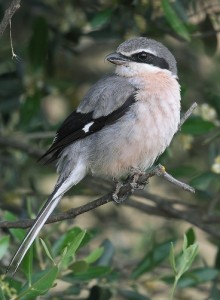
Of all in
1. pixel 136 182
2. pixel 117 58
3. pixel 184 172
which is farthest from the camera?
pixel 184 172

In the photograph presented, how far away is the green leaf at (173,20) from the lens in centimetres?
429

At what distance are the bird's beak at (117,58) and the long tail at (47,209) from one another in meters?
0.63

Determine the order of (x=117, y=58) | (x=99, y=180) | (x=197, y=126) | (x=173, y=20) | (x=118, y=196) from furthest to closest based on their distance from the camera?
(x=99, y=180)
(x=197, y=126)
(x=117, y=58)
(x=173, y=20)
(x=118, y=196)

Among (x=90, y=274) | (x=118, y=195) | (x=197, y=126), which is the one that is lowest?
(x=90, y=274)

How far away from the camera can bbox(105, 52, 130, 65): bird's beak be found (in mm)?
4448

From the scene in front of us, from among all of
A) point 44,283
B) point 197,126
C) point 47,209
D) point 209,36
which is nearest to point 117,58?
point 197,126

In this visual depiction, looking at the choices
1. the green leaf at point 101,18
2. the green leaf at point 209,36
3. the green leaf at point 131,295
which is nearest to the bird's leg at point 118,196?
the green leaf at point 131,295

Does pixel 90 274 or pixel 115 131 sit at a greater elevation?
pixel 115 131

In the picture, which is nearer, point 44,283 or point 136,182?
point 44,283

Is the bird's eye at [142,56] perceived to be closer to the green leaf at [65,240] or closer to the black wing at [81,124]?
the black wing at [81,124]

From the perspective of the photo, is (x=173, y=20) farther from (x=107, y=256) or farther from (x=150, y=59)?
(x=107, y=256)

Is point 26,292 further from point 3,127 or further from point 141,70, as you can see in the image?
point 3,127

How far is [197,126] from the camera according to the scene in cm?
468

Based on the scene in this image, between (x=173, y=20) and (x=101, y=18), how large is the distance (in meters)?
0.47
